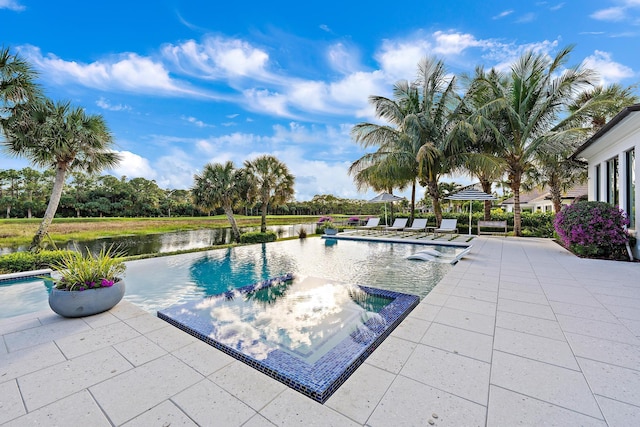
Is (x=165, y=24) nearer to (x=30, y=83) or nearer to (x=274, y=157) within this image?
(x=30, y=83)

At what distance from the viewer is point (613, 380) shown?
1.89 meters

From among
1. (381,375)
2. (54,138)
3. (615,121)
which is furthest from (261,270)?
(615,121)

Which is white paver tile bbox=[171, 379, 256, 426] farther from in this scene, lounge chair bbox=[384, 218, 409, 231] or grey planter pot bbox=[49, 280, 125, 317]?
lounge chair bbox=[384, 218, 409, 231]

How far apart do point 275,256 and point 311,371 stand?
6.91 metres

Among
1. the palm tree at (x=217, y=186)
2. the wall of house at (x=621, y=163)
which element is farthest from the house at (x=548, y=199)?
the palm tree at (x=217, y=186)

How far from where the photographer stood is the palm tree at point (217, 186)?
14297mm

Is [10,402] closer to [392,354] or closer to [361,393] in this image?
[361,393]

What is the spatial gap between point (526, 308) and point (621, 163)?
22.7 ft

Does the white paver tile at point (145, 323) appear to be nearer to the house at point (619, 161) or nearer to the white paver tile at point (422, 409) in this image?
the white paver tile at point (422, 409)

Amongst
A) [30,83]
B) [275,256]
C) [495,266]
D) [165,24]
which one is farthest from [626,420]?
[165,24]

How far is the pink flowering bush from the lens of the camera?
631 centimetres

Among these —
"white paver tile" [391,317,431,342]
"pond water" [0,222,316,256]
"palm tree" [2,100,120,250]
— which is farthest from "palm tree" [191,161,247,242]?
"white paver tile" [391,317,431,342]

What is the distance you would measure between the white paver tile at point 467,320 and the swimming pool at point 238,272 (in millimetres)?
1285

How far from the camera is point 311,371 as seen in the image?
2066 mm
